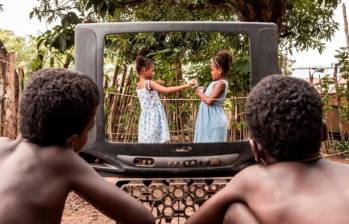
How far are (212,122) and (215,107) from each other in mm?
92

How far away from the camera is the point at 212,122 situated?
3121 mm

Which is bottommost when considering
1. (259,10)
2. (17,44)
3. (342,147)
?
(342,147)

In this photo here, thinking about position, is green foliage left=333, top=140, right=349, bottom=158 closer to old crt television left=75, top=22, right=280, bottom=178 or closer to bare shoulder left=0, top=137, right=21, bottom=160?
old crt television left=75, top=22, right=280, bottom=178

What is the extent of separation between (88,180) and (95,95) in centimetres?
30

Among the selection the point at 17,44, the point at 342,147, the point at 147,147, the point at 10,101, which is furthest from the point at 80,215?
the point at 17,44

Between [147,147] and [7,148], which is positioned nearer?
[7,148]

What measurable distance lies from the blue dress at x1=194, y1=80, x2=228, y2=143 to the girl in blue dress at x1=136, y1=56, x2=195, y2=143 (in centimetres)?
21

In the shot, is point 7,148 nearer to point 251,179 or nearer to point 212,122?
point 251,179

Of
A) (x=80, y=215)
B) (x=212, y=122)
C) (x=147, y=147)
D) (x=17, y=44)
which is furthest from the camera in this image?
(x=17, y=44)

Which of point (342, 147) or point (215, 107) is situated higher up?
point (215, 107)

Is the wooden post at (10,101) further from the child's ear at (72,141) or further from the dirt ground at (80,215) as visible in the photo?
the child's ear at (72,141)

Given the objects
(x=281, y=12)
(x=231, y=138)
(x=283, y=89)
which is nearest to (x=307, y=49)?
(x=281, y=12)

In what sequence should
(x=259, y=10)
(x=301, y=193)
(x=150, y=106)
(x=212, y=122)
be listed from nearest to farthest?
(x=301, y=193) < (x=212, y=122) < (x=150, y=106) < (x=259, y=10)

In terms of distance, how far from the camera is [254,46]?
3.08 meters
